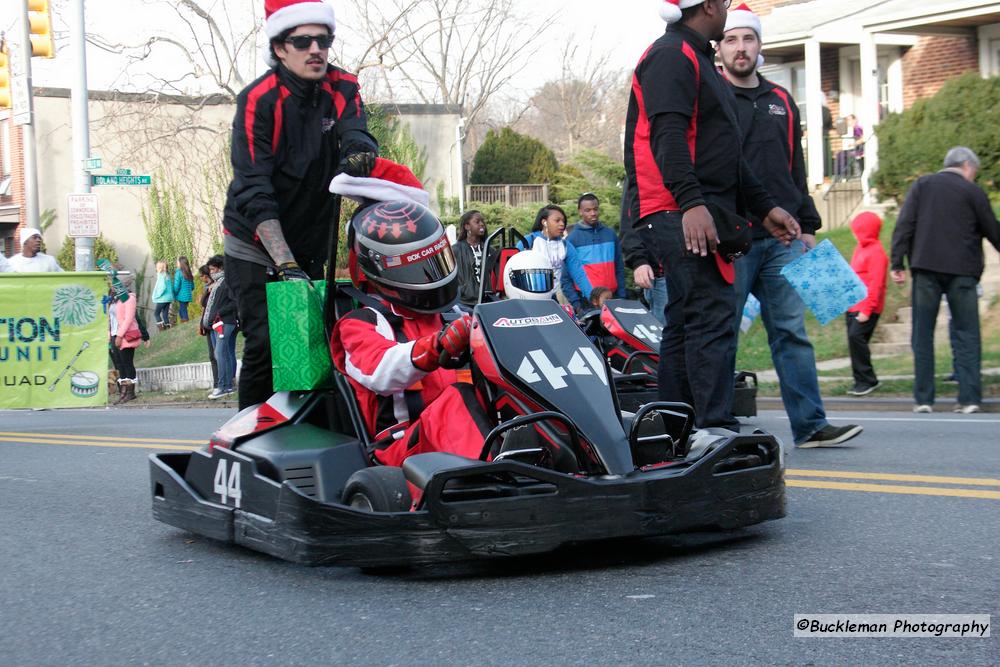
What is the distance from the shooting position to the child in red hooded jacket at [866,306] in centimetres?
1168

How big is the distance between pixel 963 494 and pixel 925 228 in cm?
503

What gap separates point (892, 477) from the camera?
20.0ft

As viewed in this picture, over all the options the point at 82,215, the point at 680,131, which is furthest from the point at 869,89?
the point at 680,131

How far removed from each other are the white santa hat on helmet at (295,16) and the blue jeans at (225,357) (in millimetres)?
10924

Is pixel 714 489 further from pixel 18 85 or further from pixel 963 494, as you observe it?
pixel 18 85

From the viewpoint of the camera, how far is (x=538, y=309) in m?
4.73

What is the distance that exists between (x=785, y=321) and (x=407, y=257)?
2.75 m

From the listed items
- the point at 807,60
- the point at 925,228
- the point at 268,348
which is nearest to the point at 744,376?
the point at 925,228

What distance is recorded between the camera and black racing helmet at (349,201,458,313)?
5.05m

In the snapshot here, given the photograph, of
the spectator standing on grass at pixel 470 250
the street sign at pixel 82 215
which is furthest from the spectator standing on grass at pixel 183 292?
the spectator standing on grass at pixel 470 250

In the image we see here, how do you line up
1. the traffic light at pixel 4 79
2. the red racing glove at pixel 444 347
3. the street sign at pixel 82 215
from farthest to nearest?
1. the traffic light at pixel 4 79
2. the street sign at pixel 82 215
3. the red racing glove at pixel 444 347

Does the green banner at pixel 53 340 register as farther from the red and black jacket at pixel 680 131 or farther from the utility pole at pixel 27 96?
the utility pole at pixel 27 96

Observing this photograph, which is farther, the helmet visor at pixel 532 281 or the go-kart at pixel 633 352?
the go-kart at pixel 633 352

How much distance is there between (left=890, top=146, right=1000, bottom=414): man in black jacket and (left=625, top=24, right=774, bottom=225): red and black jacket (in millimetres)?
4518
